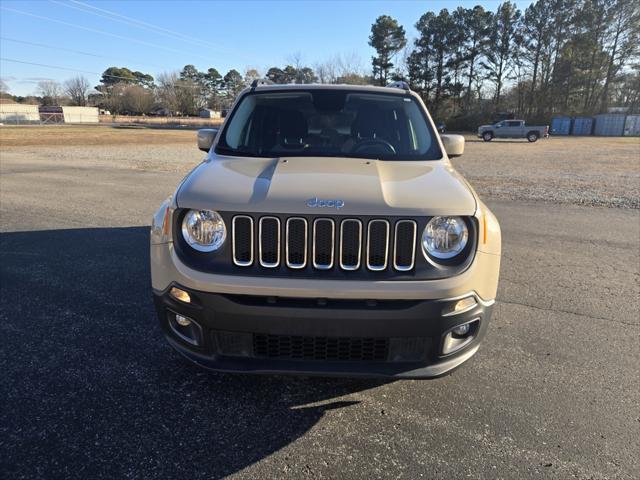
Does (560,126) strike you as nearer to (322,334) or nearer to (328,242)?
(328,242)

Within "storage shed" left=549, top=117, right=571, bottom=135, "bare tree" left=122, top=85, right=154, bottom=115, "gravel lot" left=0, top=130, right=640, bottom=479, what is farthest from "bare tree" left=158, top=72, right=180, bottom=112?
"gravel lot" left=0, top=130, right=640, bottom=479

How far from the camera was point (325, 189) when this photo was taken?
8.34 ft

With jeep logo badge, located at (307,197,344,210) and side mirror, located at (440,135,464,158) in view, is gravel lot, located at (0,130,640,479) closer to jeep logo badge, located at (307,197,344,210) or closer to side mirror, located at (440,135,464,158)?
jeep logo badge, located at (307,197,344,210)

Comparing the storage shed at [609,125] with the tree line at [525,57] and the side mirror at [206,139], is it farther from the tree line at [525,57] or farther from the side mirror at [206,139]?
the side mirror at [206,139]

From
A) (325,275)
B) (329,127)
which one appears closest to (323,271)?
(325,275)

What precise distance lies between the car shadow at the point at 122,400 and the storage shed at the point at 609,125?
68312 millimetres

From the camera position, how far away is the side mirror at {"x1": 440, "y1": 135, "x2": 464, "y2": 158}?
3.99 meters

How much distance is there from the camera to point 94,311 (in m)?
3.97

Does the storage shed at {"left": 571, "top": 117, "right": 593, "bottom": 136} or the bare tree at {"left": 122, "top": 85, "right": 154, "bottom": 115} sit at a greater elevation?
the bare tree at {"left": 122, "top": 85, "right": 154, "bottom": 115}

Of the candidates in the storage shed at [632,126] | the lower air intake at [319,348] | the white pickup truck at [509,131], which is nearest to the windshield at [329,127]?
the lower air intake at [319,348]

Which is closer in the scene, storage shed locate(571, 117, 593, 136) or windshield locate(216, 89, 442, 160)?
windshield locate(216, 89, 442, 160)

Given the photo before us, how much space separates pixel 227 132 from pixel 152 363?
1.91 m

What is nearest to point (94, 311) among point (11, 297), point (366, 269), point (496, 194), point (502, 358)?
point (11, 297)

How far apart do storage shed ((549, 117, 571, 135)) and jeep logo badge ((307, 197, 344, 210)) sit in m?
67.1
